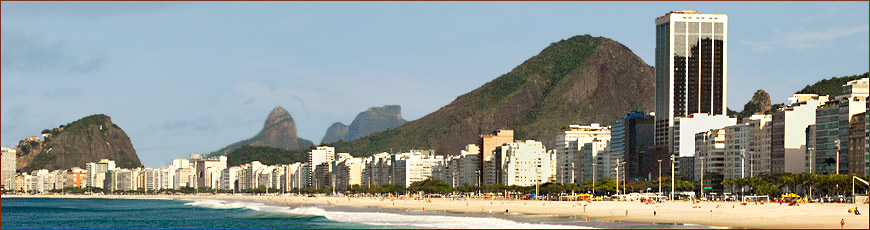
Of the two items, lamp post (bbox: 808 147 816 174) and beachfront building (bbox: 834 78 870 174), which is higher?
beachfront building (bbox: 834 78 870 174)

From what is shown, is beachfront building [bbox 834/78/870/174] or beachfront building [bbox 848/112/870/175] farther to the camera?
beachfront building [bbox 834/78/870/174]

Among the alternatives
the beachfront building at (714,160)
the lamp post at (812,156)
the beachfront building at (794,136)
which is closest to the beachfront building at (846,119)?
the lamp post at (812,156)

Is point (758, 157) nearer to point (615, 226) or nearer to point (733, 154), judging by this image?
point (733, 154)

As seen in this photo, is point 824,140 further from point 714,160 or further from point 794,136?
point 714,160

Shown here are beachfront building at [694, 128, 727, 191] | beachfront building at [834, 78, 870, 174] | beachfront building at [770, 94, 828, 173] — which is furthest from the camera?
beachfront building at [694, 128, 727, 191]

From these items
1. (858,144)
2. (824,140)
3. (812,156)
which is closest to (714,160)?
(812,156)

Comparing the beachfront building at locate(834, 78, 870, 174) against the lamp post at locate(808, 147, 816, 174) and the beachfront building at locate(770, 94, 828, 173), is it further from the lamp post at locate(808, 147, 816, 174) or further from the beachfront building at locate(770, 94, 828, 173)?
the beachfront building at locate(770, 94, 828, 173)

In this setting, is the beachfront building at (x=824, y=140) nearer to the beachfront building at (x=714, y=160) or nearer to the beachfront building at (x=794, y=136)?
the beachfront building at (x=794, y=136)

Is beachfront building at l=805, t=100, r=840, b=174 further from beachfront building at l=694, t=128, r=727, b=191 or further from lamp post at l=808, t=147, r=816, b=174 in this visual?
beachfront building at l=694, t=128, r=727, b=191

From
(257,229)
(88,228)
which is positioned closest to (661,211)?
(257,229)

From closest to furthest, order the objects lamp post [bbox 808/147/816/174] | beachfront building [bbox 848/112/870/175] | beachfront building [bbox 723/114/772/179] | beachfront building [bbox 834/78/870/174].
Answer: beachfront building [bbox 848/112/870/175] < beachfront building [bbox 834/78/870/174] < lamp post [bbox 808/147/816/174] < beachfront building [bbox 723/114/772/179]

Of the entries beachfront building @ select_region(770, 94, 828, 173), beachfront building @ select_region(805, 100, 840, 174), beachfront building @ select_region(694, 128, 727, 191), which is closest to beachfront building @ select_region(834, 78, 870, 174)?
beachfront building @ select_region(805, 100, 840, 174)
